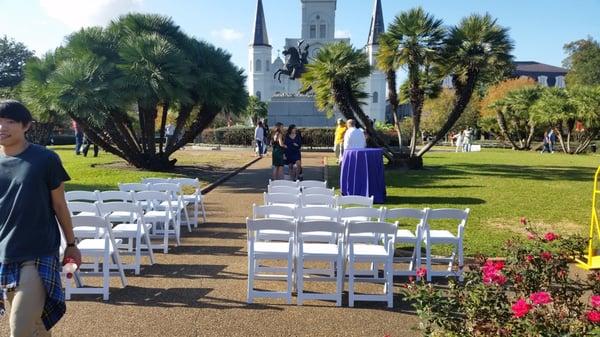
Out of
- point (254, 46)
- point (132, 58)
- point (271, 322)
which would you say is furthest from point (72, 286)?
point (254, 46)

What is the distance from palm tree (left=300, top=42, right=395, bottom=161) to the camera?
18.3 meters

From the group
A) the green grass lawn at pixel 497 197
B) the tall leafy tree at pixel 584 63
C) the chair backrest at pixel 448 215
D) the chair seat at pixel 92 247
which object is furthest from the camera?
the tall leafy tree at pixel 584 63

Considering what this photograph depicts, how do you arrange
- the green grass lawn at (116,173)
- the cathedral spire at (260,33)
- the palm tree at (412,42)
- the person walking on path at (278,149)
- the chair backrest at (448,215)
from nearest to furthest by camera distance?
the chair backrest at (448,215)
the person walking on path at (278,149)
the green grass lawn at (116,173)
the palm tree at (412,42)
the cathedral spire at (260,33)

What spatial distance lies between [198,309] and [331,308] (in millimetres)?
1256

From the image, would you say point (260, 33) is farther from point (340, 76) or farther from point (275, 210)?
point (275, 210)

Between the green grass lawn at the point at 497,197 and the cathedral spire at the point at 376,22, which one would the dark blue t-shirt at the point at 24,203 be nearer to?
the green grass lawn at the point at 497,197

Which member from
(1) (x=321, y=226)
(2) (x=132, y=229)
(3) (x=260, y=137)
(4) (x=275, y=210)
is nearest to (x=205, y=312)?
(1) (x=321, y=226)

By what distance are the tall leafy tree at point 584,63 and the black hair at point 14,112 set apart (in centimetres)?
7675

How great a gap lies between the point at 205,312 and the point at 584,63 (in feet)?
263

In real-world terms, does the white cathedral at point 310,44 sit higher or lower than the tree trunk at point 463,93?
higher

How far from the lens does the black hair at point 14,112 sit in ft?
9.94

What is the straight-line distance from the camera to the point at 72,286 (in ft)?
17.5

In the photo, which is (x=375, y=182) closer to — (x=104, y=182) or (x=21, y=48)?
(x=104, y=182)

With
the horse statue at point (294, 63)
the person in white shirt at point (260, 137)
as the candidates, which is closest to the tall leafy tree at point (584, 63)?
the horse statue at point (294, 63)
